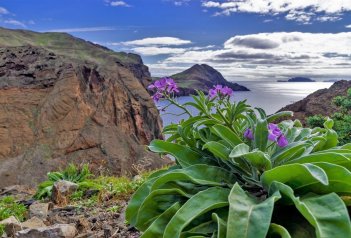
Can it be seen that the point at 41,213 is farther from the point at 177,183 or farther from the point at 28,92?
the point at 28,92

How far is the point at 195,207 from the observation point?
2381 millimetres

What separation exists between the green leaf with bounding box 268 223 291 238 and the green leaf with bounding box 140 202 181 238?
1.92ft

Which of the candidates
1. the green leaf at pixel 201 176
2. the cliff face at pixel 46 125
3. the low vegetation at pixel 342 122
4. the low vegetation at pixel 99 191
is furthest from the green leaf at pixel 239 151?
the cliff face at pixel 46 125

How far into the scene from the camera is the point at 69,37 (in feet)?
413

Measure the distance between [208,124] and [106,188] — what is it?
3.79 m

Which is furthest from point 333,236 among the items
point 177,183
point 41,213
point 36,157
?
point 36,157

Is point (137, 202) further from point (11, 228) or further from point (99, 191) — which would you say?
point (99, 191)

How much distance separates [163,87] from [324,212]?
1581 mm

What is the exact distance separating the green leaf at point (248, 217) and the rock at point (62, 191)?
4.60m

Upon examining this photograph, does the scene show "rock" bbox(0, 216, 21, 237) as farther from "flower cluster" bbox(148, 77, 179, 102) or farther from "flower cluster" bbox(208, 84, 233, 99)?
"flower cluster" bbox(208, 84, 233, 99)

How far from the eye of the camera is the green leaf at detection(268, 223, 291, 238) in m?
2.12

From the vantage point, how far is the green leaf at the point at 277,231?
2123 mm

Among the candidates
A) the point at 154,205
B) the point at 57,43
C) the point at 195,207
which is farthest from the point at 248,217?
the point at 57,43

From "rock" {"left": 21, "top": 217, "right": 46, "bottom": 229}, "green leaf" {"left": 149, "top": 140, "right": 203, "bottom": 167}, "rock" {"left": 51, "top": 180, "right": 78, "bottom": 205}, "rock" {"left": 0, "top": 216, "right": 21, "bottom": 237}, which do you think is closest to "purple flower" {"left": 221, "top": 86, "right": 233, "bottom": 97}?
"green leaf" {"left": 149, "top": 140, "right": 203, "bottom": 167}
